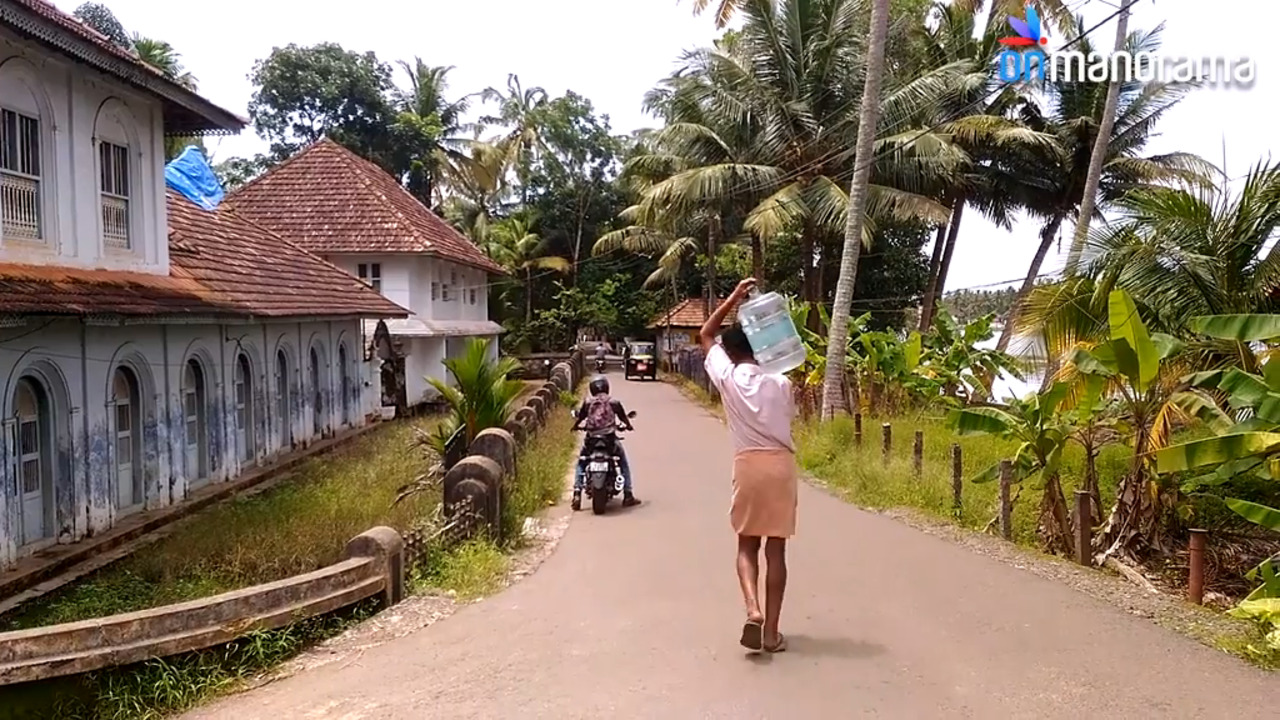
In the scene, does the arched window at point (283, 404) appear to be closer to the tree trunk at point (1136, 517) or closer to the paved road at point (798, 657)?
the paved road at point (798, 657)

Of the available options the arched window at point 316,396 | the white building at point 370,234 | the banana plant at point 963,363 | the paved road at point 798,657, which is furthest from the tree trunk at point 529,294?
the paved road at point 798,657

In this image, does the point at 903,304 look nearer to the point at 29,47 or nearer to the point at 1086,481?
the point at 1086,481

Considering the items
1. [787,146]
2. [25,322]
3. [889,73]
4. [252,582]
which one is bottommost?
[252,582]

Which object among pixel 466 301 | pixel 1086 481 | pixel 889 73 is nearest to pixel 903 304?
pixel 889 73

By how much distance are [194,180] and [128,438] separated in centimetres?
814

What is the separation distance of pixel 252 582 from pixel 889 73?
970 inches

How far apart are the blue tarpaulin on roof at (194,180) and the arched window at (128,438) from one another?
7.01 meters

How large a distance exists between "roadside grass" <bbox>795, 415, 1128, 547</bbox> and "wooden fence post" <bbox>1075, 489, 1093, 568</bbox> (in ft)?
2.45

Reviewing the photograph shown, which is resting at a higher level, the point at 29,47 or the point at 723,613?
the point at 29,47

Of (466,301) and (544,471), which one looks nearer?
(544,471)

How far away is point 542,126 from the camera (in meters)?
50.8

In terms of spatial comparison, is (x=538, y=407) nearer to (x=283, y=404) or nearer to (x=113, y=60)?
(x=283, y=404)

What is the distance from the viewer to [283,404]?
18.8 meters

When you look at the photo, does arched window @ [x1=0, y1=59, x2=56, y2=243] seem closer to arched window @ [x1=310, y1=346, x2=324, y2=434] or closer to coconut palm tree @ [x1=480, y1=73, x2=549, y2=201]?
arched window @ [x1=310, y1=346, x2=324, y2=434]
